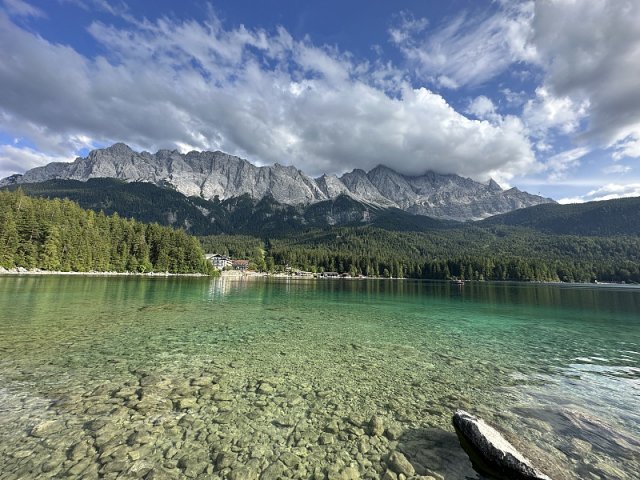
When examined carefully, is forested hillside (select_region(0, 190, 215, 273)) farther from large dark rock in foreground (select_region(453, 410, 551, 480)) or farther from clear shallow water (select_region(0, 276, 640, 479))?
large dark rock in foreground (select_region(453, 410, 551, 480))

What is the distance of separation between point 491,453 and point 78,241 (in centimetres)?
13408

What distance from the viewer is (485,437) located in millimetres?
9266

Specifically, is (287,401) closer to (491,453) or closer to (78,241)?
(491,453)

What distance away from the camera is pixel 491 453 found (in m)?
8.80

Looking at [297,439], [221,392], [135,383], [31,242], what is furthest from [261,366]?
[31,242]

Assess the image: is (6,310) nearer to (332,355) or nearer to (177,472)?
(332,355)

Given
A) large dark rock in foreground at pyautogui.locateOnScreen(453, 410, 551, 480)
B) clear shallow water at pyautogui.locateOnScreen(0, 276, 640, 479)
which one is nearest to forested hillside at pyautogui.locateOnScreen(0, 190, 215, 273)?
clear shallow water at pyautogui.locateOnScreen(0, 276, 640, 479)

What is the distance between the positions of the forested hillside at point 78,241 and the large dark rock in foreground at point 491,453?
399ft

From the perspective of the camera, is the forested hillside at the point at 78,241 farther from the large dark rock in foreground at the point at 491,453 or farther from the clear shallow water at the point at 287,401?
the large dark rock in foreground at the point at 491,453

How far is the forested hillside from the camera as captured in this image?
3661 inches

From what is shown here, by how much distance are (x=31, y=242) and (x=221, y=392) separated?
118 m

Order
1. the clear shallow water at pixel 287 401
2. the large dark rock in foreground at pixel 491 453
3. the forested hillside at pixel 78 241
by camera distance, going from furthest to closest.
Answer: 1. the forested hillside at pixel 78 241
2. the clear shallow water at pixel 287 401
3. the large dark rock in foreground at pixel 491 453

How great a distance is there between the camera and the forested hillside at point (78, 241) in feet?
305

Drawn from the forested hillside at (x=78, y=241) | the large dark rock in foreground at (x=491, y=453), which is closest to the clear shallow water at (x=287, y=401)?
the large dark rock in foreground at (x=491, y=453)
